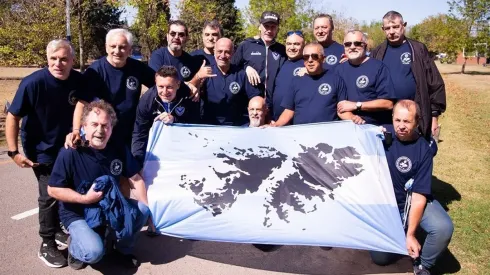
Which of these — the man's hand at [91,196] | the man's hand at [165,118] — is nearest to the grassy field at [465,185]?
the man's hand at [165,118]

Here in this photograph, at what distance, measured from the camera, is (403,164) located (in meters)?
4.00

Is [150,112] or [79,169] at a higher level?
[150,112]

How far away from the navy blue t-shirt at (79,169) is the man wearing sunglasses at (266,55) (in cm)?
230

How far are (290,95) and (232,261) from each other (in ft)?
6.28

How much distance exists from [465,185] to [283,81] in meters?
3.71

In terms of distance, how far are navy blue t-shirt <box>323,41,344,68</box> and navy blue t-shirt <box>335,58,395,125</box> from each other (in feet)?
2.50

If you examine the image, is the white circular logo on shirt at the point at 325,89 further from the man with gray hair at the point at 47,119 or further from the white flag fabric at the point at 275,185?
the man with gray hair at the point at 47,119

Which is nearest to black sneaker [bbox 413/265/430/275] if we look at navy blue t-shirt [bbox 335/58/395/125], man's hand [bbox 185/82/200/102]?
navy blue t-shirt [bbox 335/58/395/125]

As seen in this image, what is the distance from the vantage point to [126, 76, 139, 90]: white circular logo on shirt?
4641 mm

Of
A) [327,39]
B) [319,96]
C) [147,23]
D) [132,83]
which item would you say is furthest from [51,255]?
[147,23]

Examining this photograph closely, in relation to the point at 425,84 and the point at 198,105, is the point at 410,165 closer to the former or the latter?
the point at 425,84

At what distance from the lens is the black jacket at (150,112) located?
4.50 meters

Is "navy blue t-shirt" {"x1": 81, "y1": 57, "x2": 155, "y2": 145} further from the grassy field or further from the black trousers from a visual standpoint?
the grassy field

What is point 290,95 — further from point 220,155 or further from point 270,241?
point 270,241
